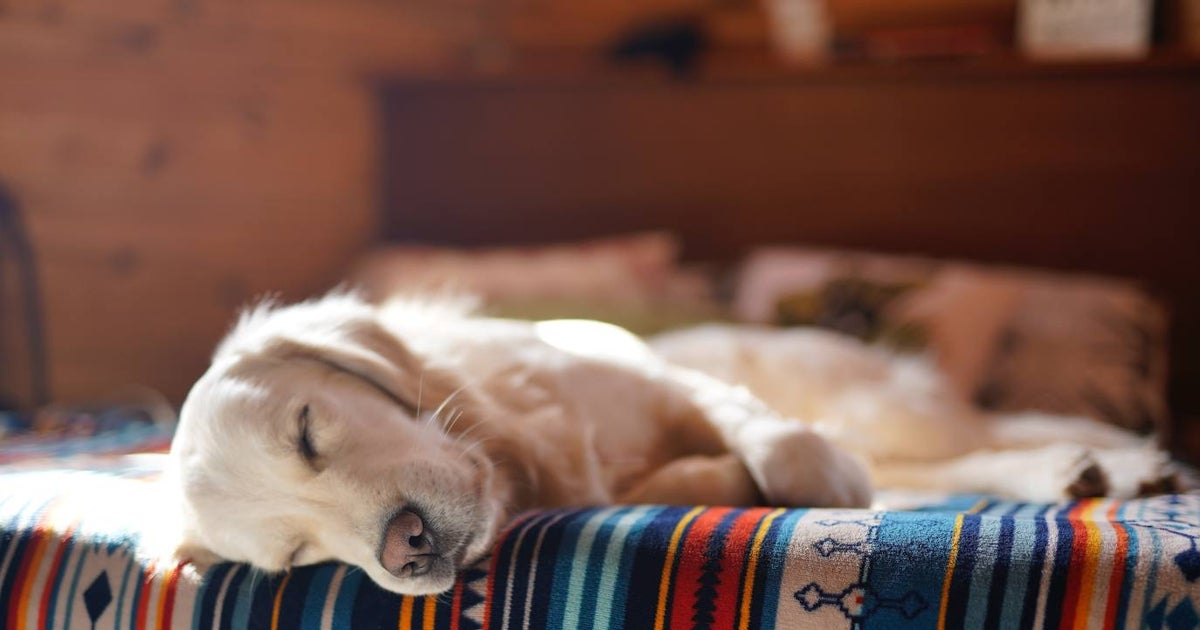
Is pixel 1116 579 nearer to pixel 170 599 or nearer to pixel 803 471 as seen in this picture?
pixel 803 471

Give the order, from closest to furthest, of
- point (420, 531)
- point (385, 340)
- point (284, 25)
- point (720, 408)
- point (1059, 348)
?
1. point (420, 531)
2. point (385, 340)
3. point (720, 408)
4. point (1059, 348)
5. point (284, 25)

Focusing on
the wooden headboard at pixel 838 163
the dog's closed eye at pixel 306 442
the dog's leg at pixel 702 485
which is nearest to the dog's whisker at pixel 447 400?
the dog's closed eye at pixel 306 442

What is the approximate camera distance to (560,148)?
3361mm

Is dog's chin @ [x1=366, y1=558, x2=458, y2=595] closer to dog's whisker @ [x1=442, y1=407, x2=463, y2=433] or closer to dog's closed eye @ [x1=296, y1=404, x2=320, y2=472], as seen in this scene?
dog's closed eye @ [x1=296, y1=404, x2=320, y2=472]

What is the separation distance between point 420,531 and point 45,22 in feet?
8.40

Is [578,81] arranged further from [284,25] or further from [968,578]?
[968,578]

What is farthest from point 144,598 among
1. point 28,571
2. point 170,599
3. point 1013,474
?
point 1013,474

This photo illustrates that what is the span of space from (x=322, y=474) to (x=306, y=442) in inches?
2.2

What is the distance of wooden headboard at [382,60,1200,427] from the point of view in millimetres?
2801

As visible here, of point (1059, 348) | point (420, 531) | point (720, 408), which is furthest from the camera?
point (1059, 348)

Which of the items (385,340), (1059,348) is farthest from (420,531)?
(1059,348)

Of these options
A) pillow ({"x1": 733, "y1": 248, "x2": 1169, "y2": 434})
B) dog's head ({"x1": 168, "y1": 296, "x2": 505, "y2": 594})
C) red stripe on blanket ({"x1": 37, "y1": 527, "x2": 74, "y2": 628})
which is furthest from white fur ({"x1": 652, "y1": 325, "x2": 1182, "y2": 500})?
red stripe on blanket ({"x1": 37, "y1": 527, "x2": 74, "y2": 628})

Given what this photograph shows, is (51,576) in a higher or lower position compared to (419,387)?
lower

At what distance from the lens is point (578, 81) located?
10.8ft
